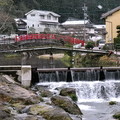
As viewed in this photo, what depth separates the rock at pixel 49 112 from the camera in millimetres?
12227

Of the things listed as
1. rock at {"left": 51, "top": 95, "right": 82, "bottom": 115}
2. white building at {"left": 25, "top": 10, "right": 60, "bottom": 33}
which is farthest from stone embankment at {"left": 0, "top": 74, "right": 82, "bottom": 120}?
white building at {"left": 25, "top": 10, "right": 60, "bottom": 33}

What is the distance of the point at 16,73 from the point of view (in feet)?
72.5

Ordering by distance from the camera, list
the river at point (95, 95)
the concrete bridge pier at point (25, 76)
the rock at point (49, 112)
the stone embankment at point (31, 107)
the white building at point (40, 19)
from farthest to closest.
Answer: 1. the white building at point (40, 19)
2. the concrete bridge pier at point (25, 76)
3. the river at point (95, 95)
4. the stone embankment at point (31, 107)
5. the rock at point (49, 112)

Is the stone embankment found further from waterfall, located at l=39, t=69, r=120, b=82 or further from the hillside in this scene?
the hillside

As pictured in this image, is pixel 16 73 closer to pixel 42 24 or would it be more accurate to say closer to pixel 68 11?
pixel 42 24

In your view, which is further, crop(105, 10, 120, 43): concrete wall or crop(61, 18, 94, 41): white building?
crop(61, 18, 94, 41): white building

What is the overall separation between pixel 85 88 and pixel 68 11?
214ft

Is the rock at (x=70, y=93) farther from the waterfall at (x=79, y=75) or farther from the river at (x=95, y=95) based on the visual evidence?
the waterfall at (x=79, y=75)

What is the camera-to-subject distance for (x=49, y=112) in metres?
12.9

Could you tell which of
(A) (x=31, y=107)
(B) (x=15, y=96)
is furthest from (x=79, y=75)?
(A) (x=31, y=107)

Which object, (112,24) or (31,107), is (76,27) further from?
(31,107)

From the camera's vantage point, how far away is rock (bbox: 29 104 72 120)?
40.1ft

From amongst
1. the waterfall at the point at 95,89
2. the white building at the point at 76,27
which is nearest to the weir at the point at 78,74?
the waterfall at the point at 95,89

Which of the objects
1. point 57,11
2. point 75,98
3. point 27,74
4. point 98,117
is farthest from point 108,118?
point 57,11
